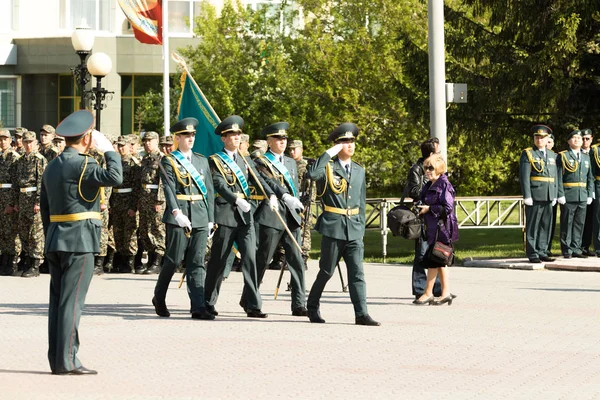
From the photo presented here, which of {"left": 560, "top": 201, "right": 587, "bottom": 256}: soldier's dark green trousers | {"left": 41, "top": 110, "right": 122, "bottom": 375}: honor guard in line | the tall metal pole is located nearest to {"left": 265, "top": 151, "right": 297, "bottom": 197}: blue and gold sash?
{"left": 41, "top": 110, "right": 122, "bottom": 375}: honor guard in line

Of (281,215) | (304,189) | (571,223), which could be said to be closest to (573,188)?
(571,223)

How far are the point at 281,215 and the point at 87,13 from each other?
3912 centimetres

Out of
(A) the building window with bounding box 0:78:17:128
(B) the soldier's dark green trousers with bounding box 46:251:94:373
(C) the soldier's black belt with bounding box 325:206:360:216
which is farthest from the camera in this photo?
(A) the building window with bounding box 0:78:17:128

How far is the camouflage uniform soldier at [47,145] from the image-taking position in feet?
59.4

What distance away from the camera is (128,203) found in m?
18.4

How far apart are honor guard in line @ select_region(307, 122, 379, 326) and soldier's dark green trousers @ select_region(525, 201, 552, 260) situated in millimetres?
6953

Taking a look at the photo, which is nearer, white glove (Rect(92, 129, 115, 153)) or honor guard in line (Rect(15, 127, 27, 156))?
white glove (Rect(92, 129, 115, 153))

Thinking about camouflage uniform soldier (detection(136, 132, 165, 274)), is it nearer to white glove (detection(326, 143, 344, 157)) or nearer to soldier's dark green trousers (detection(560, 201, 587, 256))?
soldier's dark green trousers (detection(560, 201, 587, 256))

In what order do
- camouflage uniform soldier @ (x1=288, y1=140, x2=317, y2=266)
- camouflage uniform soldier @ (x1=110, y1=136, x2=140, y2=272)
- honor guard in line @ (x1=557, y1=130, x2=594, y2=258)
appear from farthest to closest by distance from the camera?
1. honor guard in line @ (x1=557, y1=130, x2=594, y2=258)
2. camouflage uniform soldier @ (x1=110, y1=136, x2=140, y2=272)
3. camouflage uniform soldier @ (x1=288, y1=140, x2=317, y2=266)

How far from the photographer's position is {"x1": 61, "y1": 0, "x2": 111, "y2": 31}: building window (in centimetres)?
5056

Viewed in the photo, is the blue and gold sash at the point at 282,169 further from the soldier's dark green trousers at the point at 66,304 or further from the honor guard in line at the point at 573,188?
the honor guard in line at the point at 573,188

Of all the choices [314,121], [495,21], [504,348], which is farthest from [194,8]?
[504,348]

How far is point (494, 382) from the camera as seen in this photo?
8930 millimetres

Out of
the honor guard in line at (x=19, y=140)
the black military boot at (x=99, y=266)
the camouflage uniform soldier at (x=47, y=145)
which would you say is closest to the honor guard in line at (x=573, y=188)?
the black military boot at (x=99, y=266)
